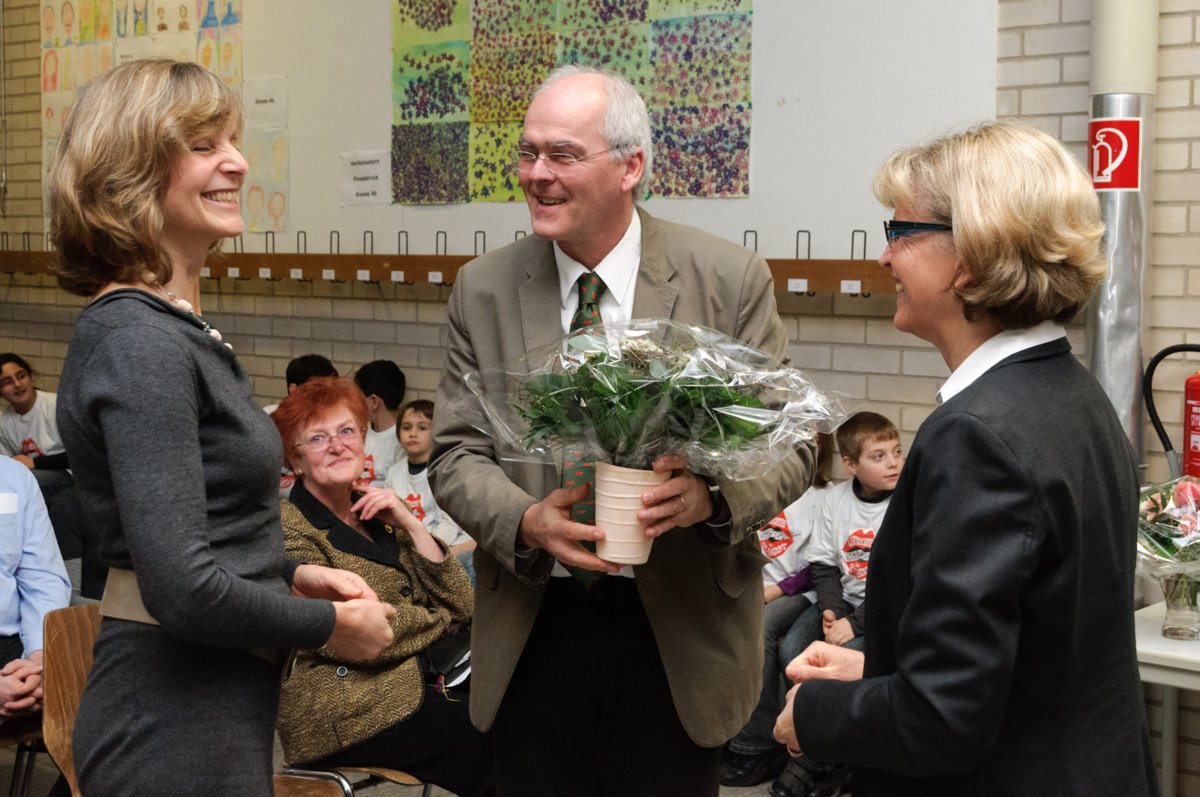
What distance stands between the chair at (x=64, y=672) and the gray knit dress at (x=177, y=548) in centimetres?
105

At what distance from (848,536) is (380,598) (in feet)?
6.21

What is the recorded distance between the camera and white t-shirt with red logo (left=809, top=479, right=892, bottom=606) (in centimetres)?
457

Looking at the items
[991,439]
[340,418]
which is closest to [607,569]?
[991,439]

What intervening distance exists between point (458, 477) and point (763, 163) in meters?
3.06

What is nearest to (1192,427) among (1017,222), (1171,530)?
(1171,530)

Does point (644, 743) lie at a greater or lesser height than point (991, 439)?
lesser

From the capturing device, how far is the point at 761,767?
15.0 feet

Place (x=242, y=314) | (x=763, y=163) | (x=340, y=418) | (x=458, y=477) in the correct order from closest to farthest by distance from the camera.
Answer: (x=458, y=477) → (x=340, y=418) → (x=763, y=163) → (x=242, y=314)

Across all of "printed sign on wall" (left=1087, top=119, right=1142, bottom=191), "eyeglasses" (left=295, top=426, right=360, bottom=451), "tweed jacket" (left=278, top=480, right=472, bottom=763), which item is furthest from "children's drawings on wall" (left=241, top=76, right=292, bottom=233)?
"printed sign on wall" (left=1087, top=119, right=1142, bottom=191)

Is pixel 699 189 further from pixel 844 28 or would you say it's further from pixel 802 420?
pixel 802 420

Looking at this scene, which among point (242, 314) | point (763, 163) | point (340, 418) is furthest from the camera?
point (242, 314)

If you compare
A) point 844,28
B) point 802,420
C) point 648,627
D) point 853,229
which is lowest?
point 648,627

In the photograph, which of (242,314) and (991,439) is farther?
(242,314)

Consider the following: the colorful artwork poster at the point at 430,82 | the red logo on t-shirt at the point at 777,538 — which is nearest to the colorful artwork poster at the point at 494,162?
the colorful artwork poster at the point at 430,82
